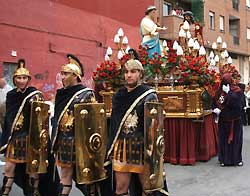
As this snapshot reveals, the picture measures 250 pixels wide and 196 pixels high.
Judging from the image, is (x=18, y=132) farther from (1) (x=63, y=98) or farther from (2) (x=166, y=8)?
(2) (x=166, y=8)

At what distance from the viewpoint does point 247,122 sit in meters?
18.7

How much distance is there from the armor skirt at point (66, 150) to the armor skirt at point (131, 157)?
0.65 meters

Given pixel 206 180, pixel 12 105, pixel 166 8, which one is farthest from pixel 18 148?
pixel 166 8

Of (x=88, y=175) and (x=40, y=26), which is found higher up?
(x=40, y=26)

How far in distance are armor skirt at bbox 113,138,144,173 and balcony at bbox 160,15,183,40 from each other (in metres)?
24.1

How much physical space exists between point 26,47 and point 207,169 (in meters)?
8.76

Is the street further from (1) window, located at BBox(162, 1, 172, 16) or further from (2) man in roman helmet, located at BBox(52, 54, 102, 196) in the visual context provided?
(1) window, located at BBox(162, 1, 172, 16)

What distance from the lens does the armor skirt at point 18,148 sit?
5730 millimetres

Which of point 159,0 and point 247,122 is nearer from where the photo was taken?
point 247,122

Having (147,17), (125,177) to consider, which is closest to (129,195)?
(125,177)

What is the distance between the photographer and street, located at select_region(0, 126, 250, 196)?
682 cm

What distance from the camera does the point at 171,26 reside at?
93.4ft

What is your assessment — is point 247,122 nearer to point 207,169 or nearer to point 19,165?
point 207,169

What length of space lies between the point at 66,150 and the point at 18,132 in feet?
2.94
